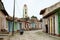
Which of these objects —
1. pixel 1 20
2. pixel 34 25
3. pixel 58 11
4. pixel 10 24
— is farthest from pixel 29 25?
pixel 58 11

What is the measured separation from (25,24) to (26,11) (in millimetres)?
5782

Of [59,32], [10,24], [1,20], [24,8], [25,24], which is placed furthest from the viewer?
[24,8]

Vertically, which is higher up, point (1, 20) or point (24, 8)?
point (24, 8)

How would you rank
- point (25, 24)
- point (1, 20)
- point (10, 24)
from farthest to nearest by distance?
point (25, 24) < point (10, 24) < point (1, 20)

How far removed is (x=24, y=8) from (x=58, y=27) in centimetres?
3700

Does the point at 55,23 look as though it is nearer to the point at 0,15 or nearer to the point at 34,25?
the point at 0,15

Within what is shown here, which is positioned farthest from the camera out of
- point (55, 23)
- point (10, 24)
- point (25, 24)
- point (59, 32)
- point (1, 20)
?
point (25, 24)

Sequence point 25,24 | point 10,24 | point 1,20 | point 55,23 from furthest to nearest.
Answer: point 25,24, point 10,24, point 1,20, point 55,23

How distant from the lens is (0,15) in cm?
2723

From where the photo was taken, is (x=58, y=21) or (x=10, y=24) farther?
(x=10, y=24)

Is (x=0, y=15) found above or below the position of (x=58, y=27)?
above

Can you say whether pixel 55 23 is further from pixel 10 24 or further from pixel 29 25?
pixel 29 25

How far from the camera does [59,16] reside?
25234 mm

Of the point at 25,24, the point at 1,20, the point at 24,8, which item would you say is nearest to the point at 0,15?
the point at 1,20
